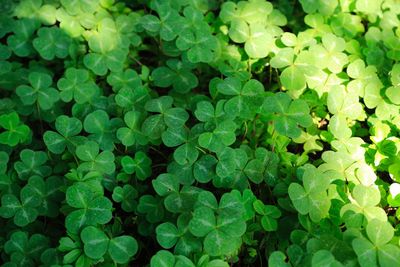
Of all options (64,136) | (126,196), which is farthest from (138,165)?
(64,136)

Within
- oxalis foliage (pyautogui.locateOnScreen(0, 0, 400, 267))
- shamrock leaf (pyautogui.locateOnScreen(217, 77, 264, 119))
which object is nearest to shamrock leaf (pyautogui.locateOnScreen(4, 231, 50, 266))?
oxalis foliage (pyautogui.locateOnScreen(0, 0, 400, 267))

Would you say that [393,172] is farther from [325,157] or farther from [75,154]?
[75,154]

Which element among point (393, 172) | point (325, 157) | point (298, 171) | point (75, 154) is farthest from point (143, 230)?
point (393, 172)

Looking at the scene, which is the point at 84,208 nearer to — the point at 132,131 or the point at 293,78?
the point at 132,131

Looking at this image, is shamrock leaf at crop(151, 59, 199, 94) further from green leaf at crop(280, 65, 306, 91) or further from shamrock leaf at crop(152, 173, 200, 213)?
shamrock leaf at crop(152, 173, 200, 213)

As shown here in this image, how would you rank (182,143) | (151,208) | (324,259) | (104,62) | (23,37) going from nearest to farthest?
(324,259) < (151,208) < (182,143) < (104,62) < (23,37)

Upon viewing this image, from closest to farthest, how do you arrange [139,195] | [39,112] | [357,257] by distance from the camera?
[357,257], [139,195], [39,112]
